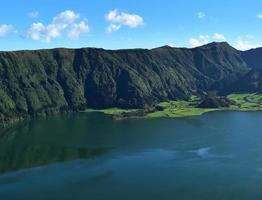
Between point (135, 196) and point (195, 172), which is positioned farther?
point (195, 172)

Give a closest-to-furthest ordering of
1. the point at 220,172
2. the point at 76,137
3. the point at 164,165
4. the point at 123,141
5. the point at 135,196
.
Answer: the point at 135,196 → the point at 220,172 → the point at 164,165 → the point at 123,141 → the point at 76,137

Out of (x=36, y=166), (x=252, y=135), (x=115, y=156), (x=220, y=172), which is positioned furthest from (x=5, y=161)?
(x=252, y=135)

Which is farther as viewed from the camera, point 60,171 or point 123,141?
point 123,141

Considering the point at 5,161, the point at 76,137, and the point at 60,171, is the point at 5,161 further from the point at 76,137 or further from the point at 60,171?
the point at 76,137

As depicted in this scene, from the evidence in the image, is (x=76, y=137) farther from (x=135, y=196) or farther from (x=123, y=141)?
(x=135, y=196)

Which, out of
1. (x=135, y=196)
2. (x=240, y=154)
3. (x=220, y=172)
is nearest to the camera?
(x=135, y=196)

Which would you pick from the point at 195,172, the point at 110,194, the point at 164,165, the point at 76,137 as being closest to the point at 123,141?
the point at 76,137
